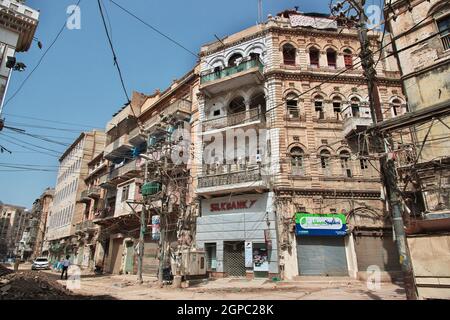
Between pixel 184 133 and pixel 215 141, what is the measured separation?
3.40m

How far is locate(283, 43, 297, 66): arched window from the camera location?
2228 centimetres

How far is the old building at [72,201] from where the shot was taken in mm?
39219

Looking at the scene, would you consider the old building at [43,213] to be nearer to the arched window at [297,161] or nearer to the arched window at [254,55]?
the arched window at [254,55]

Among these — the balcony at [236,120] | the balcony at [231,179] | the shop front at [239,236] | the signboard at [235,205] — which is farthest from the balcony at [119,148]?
the shop front at [239,236]

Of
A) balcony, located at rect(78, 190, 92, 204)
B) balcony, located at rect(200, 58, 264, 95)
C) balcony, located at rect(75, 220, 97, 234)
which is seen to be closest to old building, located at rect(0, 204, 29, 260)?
balcony, located at rect(78, 190, 92, 204)

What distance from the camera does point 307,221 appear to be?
17.4m

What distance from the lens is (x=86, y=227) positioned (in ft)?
112

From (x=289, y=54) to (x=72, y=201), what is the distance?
36.5 meters

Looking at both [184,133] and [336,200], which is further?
[184,133]

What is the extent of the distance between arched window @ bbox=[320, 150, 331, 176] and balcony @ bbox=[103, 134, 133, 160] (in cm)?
2022

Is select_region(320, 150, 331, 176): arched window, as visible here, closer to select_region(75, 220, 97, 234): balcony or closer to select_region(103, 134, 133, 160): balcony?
select_region(103, 134, 133, 160): balcony

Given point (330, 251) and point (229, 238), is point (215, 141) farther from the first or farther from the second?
point (330, 251)

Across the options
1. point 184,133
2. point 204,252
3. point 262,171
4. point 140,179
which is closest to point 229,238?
point 204,252

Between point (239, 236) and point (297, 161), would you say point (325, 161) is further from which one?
point (239, 236)
